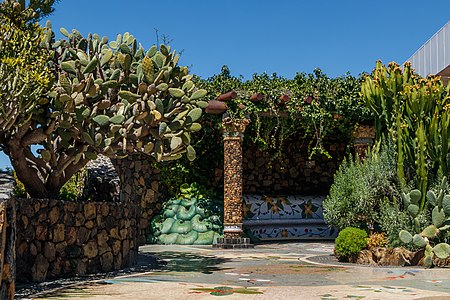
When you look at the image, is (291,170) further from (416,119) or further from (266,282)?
(266,282)

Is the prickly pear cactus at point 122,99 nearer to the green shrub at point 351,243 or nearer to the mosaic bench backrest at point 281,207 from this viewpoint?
the green shrub at point 351,243

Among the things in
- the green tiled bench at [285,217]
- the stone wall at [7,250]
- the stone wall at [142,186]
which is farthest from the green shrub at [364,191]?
the stone wall at [7,250]

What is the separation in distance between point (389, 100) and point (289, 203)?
29.3 feet

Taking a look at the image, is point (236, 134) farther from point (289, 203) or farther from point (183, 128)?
point (183, 128)

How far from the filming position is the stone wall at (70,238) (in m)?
8.76

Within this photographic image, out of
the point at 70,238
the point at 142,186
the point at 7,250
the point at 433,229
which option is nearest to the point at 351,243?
the point at 433,229

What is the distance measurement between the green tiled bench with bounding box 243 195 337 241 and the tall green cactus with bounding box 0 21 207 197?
9829 mm

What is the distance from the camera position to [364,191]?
12531 mm

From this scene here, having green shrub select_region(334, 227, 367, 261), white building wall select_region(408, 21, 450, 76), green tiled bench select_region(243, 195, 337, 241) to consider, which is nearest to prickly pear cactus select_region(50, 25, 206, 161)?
green shrub select_region(334, 227, 367, 261)

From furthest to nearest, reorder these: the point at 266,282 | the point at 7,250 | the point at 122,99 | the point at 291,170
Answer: the point at 291,170, the point at 122,99, the point at 266,282, the point at 7,250

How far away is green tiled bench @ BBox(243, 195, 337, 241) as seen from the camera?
20.2m

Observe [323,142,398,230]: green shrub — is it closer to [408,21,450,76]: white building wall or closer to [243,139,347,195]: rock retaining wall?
[408,21,450,76]: white building wall

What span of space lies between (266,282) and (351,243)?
3759 mm

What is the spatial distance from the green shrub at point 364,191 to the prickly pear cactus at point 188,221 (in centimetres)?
592
